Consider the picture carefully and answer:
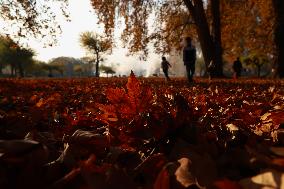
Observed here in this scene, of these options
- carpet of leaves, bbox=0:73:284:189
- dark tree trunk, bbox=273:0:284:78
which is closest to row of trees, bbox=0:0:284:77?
dark tree trunk, bbox=273:0:284:78

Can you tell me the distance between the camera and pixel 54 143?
1772mm

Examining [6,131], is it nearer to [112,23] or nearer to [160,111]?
[160,111]

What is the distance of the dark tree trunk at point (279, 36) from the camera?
16094 millimetres

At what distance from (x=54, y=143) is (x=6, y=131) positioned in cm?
25

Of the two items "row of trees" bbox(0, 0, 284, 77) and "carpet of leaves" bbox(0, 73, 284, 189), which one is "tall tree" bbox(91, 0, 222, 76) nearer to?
"row of trees" bbox(0, 0, 284, 77)

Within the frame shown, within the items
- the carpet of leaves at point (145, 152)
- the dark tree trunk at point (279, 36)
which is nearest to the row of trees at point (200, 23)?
the dark tree trunk at point (279, 36)

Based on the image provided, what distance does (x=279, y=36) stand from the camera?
1639 cm

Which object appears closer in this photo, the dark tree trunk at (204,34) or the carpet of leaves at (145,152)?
the carpet of leaves at (145,152)

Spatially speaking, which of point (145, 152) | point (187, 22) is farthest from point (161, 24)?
point (145, 152)

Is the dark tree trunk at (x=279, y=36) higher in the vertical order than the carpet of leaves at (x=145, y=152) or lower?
higher

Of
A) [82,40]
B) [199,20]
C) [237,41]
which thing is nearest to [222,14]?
[237,41]

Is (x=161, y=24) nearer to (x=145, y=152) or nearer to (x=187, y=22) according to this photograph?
(x=187, y=22)

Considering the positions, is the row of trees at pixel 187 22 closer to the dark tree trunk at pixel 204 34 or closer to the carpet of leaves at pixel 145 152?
the dark tree trunk at pixel 204 34

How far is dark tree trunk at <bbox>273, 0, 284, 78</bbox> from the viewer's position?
16094mm
